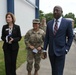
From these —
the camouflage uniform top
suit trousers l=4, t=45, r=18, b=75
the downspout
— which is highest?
the downspout

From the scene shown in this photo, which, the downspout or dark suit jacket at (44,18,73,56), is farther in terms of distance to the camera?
the downspout

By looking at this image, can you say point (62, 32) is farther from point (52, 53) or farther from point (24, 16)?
point (24, 16)

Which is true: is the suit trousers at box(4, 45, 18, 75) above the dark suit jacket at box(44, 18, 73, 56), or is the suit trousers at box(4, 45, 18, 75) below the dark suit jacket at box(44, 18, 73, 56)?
below

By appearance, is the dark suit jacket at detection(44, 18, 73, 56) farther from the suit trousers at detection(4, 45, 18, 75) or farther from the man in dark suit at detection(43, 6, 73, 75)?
the suit trousers at detection(4, 45, 18, 75)

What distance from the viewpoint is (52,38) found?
5.62 metres

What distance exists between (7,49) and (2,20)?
1591 cm

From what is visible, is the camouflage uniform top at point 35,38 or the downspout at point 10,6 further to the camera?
A: the downspout at point 10,6

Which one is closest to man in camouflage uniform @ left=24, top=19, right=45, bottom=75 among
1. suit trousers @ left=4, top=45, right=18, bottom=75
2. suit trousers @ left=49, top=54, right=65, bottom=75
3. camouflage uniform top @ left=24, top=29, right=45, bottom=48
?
camouflage uniform top @ left=24, top=29, right=45, bottom=48

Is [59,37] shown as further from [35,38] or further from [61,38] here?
[35,38]

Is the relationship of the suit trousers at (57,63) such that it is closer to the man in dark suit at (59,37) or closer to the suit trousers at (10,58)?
the man in dark suit at (59,37)

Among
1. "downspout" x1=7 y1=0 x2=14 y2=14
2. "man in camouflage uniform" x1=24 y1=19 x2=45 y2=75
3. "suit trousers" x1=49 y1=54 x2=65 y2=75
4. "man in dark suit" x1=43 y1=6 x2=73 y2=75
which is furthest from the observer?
"downspout" x1=7 y1=0 x2=14 y2=14

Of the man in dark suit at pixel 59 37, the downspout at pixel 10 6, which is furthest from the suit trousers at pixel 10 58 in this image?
the downspout at pixel 10 6

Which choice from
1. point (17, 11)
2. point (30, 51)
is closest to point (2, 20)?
point (17, 11)

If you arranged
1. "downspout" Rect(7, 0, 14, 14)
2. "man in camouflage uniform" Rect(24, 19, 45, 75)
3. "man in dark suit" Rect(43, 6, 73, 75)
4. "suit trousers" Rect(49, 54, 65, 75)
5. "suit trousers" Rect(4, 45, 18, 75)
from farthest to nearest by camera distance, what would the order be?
"downspout" Rect(7, 0, 14, 14) < "man in camouflage uniform" Rect(24, 19, 45, 75) < "suit trousers" Rect(4, 45, 18, 75) < "suit trousers" Rect(49, 54, 65, 75) < "man in dark suit" Rect(43, 6, 73, 75)
